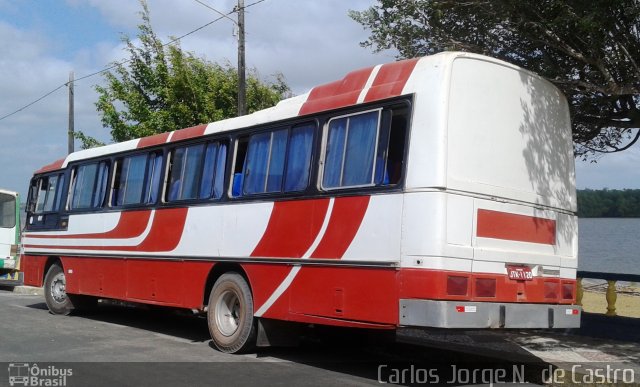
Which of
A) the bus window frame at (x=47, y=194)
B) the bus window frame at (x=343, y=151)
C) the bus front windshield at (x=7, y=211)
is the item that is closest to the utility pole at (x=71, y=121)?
the bus front windshield at (x=7, y=211)

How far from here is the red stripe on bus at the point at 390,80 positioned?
26.8ft

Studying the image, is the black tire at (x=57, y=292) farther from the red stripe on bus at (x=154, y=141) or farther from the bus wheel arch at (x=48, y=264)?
the red stripe on bus at (x=154, y=141)

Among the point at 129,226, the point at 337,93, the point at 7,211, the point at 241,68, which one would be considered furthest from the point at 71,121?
the point at 337,93

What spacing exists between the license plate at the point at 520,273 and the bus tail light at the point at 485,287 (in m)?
0.32

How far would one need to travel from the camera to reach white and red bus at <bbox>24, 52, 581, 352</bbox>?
7.68 metres

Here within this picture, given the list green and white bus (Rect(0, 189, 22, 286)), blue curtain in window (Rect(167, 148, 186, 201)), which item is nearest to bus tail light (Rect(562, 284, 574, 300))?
blue curtain in window (Rect(167, 148, 186, 201))

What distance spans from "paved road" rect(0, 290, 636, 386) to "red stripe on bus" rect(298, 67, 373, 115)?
9.84ft

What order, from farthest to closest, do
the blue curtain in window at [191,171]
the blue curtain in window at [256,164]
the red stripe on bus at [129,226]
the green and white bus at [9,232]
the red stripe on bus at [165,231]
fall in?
the green and white bus at [9,232], the red stripe on bus at [129,226], the red stripe on bus at [165,231], the blue curtain in window at [191,171], the blue curtain in window at [256,164]

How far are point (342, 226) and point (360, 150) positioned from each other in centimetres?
88

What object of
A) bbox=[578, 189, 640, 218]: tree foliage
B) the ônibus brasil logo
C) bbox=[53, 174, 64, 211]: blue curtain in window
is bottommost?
the ônibus brasil logo

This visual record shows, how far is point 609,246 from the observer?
1220 inches

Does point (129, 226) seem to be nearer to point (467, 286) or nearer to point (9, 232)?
point (467, 286)

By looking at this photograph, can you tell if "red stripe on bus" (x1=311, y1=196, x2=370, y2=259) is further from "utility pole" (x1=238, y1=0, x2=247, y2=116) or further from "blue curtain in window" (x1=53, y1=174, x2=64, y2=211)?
"utility pole" (x1=238, y1=0, x2=247, y2=116)

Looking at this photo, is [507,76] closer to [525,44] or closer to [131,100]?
[525,44]
